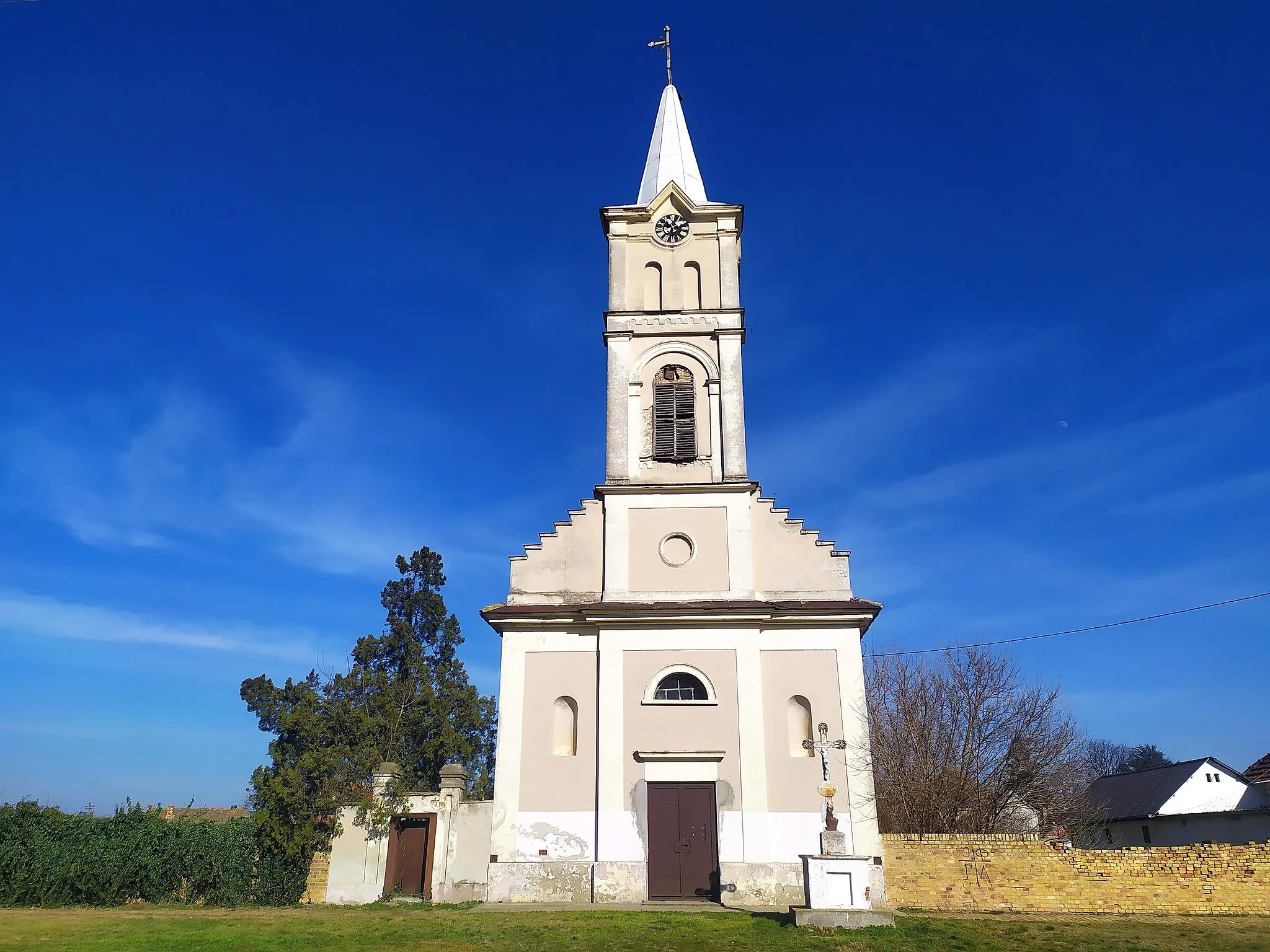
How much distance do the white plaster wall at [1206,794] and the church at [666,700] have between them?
3089 cm

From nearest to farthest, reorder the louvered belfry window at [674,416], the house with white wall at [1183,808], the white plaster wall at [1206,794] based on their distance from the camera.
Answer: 1. the louvered belfry window at [674,416]
2. the house with white wall at [1183,808]
3. the white plaster wall at [1206,794]

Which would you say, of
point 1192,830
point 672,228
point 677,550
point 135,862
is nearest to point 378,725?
point 135,862

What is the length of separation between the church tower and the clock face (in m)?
3.08

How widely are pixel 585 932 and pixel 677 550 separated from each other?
34.0ft

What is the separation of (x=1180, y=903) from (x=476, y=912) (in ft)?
50.3

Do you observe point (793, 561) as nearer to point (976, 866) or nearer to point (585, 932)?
point (976, 866)

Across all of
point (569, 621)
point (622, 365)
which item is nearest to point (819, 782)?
point (569, 621)

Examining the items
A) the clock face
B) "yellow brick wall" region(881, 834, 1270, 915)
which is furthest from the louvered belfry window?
"yellow brick wall" region(881, 834, 1270, 915)

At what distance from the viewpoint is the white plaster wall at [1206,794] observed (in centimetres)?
4150

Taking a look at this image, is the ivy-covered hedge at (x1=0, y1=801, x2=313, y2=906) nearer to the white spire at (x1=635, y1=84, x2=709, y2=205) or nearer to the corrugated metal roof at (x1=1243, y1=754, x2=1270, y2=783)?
the white spire at (x1=635, y1=84, x2=709, y2=205)

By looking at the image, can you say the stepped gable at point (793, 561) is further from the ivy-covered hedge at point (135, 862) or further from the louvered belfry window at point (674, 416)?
the ivy-covered hedge at point (135, 862)

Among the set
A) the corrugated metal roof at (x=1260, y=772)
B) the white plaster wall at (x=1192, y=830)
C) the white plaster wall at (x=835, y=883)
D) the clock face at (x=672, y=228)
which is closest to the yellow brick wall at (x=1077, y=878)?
the white plaster wall at (x=835, y=883)

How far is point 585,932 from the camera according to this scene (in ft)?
49.1

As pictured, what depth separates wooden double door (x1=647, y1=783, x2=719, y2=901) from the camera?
65.2ft
